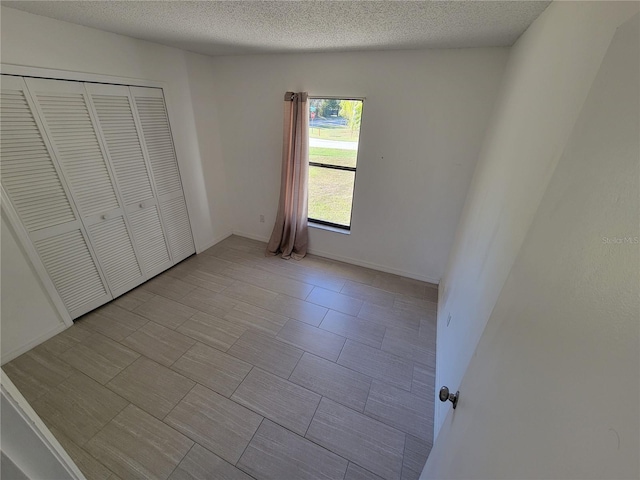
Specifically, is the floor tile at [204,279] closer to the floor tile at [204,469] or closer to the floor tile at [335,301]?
the floor tile at [335,301]

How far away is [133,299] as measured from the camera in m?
2.63

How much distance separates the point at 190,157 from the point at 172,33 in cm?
126

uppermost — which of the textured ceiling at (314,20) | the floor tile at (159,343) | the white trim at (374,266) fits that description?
the textured ceiling at (314,20)

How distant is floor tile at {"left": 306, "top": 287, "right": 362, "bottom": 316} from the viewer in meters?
2.62

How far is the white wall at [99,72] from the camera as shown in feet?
5.76

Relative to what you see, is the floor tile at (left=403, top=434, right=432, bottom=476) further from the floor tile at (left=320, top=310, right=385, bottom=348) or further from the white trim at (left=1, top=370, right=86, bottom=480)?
the white trim at (left=1, top=370, right=86, bottom=480)

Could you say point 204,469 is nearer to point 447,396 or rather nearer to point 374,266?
point 447,396

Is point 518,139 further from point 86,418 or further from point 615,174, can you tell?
point 86,418

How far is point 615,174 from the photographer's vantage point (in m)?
0.43

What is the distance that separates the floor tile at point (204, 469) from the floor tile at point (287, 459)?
0.05 metres

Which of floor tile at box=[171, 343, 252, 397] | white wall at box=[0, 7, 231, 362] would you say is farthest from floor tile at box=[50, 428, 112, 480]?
white wall at box=[0, 7, 231, 362]

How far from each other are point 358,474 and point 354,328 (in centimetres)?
107

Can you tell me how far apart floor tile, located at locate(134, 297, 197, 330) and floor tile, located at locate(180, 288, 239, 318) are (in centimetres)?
7

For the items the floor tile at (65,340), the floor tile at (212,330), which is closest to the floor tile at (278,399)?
the floor tile at (212,330)
